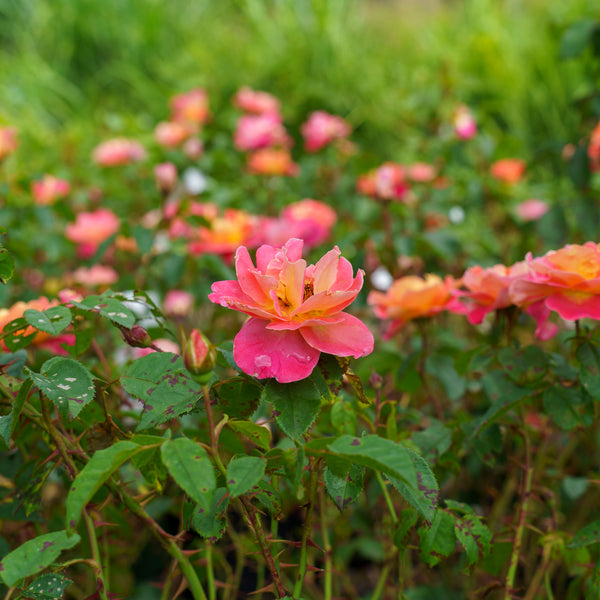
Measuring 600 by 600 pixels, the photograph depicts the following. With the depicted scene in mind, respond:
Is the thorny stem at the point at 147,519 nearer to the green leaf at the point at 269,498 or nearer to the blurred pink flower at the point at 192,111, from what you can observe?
the green leaf at the point at 269,498

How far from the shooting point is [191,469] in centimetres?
38

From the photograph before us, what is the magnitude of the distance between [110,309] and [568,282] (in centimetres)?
42

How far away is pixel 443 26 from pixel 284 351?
4.06m

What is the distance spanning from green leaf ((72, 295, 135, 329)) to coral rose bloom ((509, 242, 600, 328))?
37cm

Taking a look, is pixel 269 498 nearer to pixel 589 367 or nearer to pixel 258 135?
pixel 589 367

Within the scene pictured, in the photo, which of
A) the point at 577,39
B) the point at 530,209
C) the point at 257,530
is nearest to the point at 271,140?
the point at 530,209

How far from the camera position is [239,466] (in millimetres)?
404

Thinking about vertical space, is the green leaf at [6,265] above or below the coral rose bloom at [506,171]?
above

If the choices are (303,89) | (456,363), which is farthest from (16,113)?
(456,363)

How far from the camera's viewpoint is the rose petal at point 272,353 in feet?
1.47

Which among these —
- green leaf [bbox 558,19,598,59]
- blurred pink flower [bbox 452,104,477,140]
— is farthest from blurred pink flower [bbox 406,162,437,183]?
green leaf [bbox 558,19,598,59]

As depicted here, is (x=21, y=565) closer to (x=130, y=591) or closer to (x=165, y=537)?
(x=165, y=537)

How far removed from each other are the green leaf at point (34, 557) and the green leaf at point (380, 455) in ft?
0.60

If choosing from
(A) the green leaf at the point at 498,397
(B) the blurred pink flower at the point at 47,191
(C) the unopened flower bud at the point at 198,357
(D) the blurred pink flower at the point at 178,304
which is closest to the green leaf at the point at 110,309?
(C) the unopened flower bud at the point at 198,357
